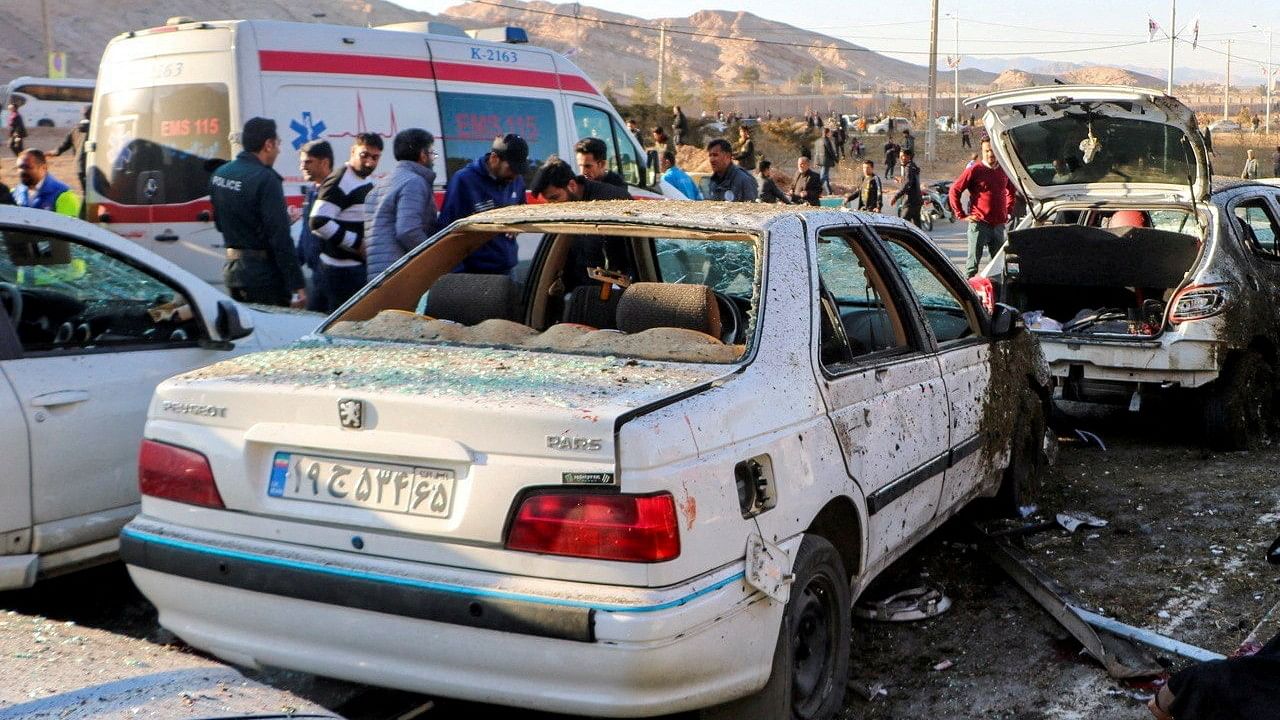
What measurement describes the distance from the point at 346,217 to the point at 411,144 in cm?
74

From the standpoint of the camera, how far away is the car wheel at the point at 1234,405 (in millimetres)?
7309

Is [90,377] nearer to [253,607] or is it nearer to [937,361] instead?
[253,607]

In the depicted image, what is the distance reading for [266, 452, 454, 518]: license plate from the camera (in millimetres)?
3129

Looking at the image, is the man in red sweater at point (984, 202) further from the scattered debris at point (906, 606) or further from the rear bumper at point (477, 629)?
the rear bumper at point (477, 629)

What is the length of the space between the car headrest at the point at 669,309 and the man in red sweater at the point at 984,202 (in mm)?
9467

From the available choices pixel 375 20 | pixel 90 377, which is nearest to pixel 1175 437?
pixel 90 377

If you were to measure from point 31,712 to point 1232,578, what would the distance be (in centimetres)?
450

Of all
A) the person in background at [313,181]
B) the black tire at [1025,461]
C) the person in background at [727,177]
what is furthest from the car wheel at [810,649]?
the person in background at [727,177]

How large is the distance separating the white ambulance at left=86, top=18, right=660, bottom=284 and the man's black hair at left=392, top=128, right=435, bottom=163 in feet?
7.12

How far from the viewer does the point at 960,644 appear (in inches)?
176

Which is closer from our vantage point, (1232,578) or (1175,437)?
(1232,578)

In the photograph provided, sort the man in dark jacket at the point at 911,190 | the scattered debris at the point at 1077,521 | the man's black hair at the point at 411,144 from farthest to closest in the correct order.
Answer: the man in dark jacket at the point at 911,190
the man's black hair at the point at 411,144
the scattered debris at the point at 1077,521

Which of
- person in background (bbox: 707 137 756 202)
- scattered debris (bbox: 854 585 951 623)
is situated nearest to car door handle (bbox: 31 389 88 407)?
scattered debris (bbox: 854 585 951 623)

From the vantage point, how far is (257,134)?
7.48m
